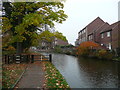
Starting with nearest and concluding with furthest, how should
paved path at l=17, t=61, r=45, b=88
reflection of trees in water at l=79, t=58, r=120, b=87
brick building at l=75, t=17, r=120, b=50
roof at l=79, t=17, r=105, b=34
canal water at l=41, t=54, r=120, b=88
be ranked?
paved path at l=17, t=61, r=45, b=88 < canal water at l=41, t=54, r=120, b=88 < reflection of trees in water at l=79, t=58, r=120, b=87 < brick building at l=75, t=17, r=120, b=50 < roof at l=79, t=17, r=105, b=34

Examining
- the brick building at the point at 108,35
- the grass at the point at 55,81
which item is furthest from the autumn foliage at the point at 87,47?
the grass at the point at 55,81

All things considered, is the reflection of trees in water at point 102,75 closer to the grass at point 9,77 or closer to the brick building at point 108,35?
the grass at point 9,77

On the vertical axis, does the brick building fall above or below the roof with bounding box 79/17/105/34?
below

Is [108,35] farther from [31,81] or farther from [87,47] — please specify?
[31,81]

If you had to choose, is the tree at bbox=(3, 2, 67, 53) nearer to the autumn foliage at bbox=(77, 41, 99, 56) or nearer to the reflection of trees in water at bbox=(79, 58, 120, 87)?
the reflection of trees in water at bbox=(79, 58, 120, 87)

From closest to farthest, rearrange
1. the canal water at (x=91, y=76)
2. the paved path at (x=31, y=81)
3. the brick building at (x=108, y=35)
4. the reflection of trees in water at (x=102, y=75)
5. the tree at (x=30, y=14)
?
the paved path at (x=31, y=81) < the canal water at (x=91, y=76) < the reflection of trees in water at (x=102, y=75) < the tree at (x=30, y=14) < the brick building at (x=108, y=35)

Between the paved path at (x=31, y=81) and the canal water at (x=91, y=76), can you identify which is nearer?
the paved path at (x=31, y=81)

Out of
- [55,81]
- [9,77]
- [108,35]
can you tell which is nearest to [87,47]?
[108,35]

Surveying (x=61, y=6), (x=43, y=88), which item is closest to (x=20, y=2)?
(x=61, y=6)

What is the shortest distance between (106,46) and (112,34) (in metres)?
5.32

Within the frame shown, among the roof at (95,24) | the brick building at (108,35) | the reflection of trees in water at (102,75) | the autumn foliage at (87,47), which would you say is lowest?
the reflection of trees in water at (102,75)

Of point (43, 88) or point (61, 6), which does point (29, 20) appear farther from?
point (43, 88)

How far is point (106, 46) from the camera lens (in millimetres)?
38531

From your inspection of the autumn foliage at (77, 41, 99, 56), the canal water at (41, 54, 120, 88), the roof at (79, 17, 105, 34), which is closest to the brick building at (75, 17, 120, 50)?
the roof at (79, 17, 105, 34)
